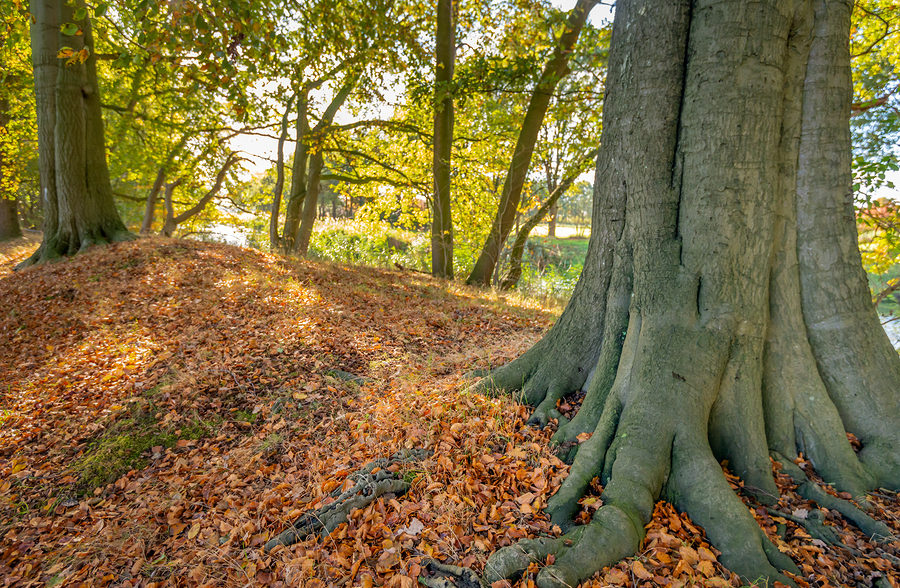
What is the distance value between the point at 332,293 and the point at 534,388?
188 inches

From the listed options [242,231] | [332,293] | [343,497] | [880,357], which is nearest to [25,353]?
[332,293]

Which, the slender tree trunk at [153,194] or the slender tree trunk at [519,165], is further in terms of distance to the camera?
the slender tree trunk at [153,194]

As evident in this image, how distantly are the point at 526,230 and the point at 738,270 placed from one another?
968cm

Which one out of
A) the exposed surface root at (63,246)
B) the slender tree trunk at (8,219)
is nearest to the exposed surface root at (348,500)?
the exposed surface root at (63,246)

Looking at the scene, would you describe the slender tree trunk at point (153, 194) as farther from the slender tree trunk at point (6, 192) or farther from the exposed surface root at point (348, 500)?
the exposed surface root at point (348, 500)

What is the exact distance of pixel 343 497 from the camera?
266 cm

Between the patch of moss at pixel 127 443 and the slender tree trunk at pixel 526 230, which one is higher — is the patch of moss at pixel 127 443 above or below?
below

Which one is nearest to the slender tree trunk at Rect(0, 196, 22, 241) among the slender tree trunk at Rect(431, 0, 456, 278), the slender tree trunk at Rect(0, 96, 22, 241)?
the slender tree trunk at Rect(0, 96, 22, 241)

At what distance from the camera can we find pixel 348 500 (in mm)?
2584

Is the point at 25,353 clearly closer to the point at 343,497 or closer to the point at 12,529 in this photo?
the point at 12,529

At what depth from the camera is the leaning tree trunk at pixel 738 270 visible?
8.32ft

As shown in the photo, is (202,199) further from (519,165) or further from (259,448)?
(259,448)

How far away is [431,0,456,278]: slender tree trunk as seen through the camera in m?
9.77

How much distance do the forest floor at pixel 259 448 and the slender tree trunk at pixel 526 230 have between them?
5.99 meters
